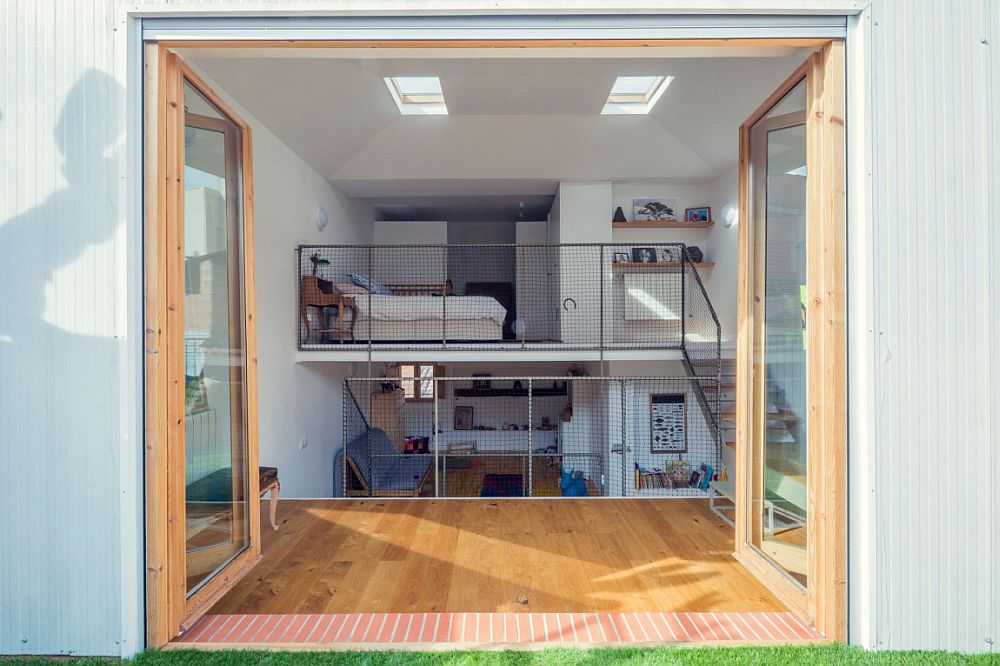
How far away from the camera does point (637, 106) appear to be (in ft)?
20.9

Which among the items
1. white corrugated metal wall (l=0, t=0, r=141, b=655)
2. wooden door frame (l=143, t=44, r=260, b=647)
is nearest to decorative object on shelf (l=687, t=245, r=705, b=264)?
wooden door frame (l=143, t=44, r=260, b=647)

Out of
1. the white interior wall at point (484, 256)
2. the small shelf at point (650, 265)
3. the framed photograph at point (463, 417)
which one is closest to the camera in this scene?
the small shelf at point (650, 265)

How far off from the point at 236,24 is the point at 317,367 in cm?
456

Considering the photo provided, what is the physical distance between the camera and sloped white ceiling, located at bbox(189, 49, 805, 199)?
4.82m

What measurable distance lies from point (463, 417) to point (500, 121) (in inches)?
199

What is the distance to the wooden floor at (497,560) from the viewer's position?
2369 mm

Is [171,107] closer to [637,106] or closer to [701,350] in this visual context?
[637,106]

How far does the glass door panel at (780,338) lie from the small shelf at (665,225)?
14.6 ft

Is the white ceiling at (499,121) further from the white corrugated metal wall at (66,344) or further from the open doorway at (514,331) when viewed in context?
the white corrugated metal wall at (66,344)

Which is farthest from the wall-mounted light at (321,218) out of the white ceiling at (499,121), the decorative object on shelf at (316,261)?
the white ceiling at (499,121)

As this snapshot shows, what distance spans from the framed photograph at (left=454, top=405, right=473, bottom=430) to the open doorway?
38 millimetres

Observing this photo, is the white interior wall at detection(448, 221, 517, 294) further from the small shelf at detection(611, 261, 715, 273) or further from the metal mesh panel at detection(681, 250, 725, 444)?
the metal mesh panel at detection(681, 250, 725, 444)

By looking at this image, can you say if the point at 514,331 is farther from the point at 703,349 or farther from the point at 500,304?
the point at 703,349

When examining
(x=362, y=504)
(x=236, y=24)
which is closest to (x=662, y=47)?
(x=236, y=24)
